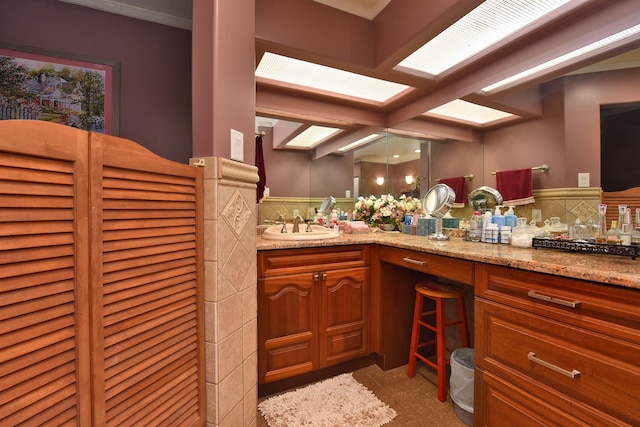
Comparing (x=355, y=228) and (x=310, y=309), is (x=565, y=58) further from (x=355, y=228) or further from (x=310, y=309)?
(x=310, y=309)

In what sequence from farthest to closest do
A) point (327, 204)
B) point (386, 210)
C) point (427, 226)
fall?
point (327, 204) → point (386, 210) → point (427, 226)

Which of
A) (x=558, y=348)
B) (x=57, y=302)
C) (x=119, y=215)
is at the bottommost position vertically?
(x=558, y=348)

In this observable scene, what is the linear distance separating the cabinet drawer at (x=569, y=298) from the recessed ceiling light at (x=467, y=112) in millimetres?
1380

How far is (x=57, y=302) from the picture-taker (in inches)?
29.4

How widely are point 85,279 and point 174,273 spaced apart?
0.31 m

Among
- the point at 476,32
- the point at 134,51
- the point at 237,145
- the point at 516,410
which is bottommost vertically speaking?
the point at 516,410

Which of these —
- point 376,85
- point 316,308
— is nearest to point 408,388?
point 316,308

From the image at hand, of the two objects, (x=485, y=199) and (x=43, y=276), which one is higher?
(x=485, y=199)

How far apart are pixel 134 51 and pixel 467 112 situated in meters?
2.53

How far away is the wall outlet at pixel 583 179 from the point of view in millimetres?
1537

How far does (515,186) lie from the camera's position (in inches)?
75.3

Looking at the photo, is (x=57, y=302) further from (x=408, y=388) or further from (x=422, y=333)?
(x=422, y=333)

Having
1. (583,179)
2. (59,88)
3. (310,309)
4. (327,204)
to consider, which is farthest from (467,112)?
(59,88)

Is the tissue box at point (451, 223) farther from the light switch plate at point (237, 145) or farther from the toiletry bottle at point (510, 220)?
the light switch plate at point (237, 145)
